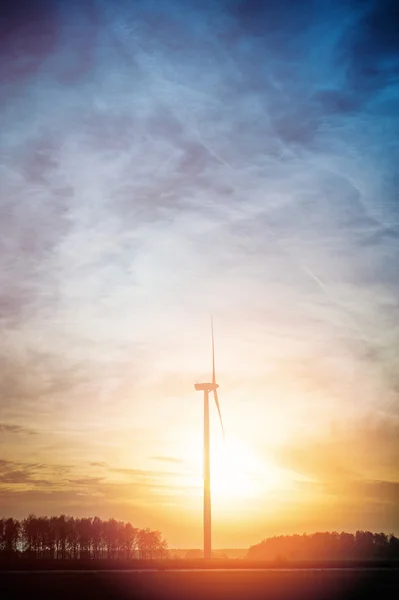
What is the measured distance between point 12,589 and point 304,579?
40364mm

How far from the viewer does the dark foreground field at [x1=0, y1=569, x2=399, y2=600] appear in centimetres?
6825

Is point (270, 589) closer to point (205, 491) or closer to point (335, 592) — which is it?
point (335, 592)

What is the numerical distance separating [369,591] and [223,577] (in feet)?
70.3

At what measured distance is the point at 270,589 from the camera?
74938 millimetres

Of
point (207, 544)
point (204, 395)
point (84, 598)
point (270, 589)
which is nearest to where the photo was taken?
point (84, 598)

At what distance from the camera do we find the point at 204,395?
164250 mm

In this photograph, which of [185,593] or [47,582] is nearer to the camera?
[185,593]

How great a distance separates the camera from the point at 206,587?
76.0 m

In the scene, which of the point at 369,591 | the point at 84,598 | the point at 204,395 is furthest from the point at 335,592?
the point at 204,395

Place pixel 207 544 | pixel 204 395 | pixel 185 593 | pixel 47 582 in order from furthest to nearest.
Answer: pixel 204 395 → pixel 207 544 → pixel 47 582 → pixel 185 593

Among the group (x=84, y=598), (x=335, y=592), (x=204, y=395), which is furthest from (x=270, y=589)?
(x=204, y=395)

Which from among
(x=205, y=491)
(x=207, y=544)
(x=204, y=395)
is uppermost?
(x=204, y=395)

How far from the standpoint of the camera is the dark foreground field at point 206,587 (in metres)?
68.2

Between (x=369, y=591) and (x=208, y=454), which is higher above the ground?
(x=208, y=454)
